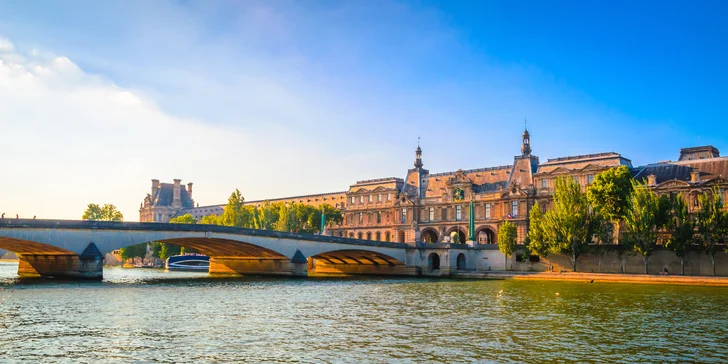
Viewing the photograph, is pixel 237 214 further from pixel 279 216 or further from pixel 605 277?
pixel 605 277

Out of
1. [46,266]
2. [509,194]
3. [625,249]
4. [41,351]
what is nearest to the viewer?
[41,351]

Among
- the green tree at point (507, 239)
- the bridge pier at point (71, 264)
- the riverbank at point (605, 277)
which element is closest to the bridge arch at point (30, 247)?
the bridge pier at point (71, 264)

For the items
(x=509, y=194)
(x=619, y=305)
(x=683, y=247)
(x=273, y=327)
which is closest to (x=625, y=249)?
(x=683, y=247)

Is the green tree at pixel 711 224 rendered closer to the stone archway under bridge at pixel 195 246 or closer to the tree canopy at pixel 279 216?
the stone archway under bridge at pixel 195 246

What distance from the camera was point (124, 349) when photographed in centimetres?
2681

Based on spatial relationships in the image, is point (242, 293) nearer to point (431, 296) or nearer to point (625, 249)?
point (431, 296)

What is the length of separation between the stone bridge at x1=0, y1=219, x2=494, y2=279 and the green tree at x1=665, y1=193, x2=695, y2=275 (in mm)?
30564

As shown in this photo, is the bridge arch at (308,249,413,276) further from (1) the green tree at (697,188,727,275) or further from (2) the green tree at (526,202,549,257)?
(1) the green tree at (697,188,727,275)

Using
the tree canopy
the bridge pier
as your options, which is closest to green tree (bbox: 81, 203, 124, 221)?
the tree canopy

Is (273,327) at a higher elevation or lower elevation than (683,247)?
lower

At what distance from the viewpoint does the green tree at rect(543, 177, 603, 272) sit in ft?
293

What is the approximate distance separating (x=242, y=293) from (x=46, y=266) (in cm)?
3065

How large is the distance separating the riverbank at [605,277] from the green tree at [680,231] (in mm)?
6183

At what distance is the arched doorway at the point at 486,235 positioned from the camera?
12506 centimetres
